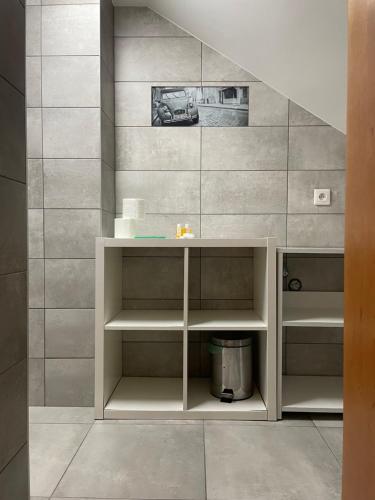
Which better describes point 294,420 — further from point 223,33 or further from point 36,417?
point 223,33

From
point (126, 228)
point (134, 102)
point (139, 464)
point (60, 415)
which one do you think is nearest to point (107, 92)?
point (134, 102)

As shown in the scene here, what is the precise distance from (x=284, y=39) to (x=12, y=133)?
1.66m

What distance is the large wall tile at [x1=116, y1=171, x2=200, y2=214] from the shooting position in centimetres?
277

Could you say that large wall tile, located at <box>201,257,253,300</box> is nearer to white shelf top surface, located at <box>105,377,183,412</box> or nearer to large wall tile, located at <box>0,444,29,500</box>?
white shelf top surface, located at <box>105,377,183,412</box>

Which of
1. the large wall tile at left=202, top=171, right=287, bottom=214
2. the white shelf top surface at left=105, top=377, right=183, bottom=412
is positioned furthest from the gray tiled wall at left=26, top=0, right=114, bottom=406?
the large wall tile at left=202, top=171, right=287, bottom=214

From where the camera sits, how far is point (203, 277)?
2801 millimetres

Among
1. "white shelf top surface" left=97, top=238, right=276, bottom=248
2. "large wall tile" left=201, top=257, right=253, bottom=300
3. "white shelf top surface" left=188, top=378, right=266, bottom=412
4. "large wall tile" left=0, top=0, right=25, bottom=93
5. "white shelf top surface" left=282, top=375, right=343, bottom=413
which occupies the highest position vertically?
"large wall tile" left=0, top=0, right=25, bottom=93

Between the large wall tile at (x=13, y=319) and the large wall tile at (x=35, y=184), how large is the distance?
1200mm

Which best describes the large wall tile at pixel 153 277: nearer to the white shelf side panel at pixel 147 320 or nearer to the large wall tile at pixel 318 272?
the white shelf side panel at pixel 147 320

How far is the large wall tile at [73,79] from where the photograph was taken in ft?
7.91

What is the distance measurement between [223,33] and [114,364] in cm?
213

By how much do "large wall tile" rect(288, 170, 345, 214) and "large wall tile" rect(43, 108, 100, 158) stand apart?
4.17 ft

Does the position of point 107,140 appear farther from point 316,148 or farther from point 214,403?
point 214,403

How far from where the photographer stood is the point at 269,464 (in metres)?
1.85
